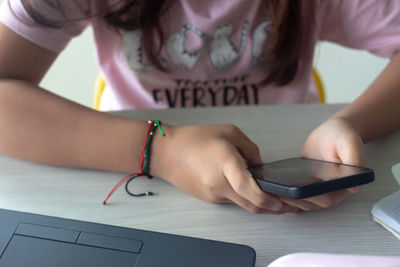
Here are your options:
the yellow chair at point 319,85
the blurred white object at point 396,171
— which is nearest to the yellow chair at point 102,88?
the yellow chair at point 319,85

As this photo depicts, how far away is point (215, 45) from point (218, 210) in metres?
0.32

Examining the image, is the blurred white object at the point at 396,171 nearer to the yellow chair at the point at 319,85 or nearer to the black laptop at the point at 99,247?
the black laptop at the point at 99,247

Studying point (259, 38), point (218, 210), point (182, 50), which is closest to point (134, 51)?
point (182, 50)

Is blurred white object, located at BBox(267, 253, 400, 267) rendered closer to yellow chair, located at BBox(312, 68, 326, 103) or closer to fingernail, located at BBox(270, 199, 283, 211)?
fingernail, located at BBox(270, 199, 283, 211)

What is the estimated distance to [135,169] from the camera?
443 mm

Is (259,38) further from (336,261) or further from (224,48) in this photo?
(336,261)

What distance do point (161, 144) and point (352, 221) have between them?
201 millimetres

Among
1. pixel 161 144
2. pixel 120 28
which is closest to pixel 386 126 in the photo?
pixel 161 144

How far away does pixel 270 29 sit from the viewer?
624mm

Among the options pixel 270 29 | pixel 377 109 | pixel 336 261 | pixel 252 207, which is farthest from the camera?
pixel 270 29

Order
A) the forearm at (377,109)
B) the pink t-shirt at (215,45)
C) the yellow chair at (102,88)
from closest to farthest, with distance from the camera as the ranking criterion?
the forearm at (377,109), the pink t-shirt at (215,45), the yellow chair at (102,88)

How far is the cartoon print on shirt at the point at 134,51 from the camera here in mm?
613

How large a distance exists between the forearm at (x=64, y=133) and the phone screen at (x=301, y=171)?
0.46ft

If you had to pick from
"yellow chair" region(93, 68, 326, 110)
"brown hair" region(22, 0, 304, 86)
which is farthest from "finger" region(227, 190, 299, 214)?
"yellow chair" region(93, 68, 326, 110)
